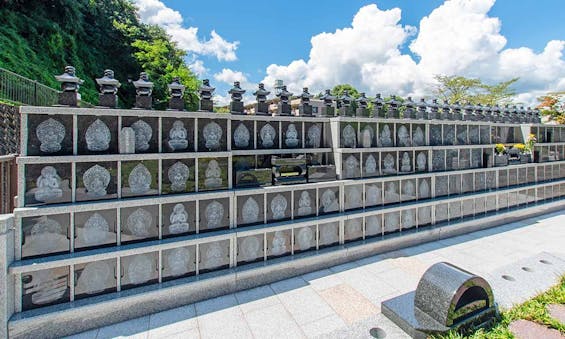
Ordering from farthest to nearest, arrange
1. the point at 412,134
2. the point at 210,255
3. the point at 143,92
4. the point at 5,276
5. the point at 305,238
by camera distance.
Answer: the point at 412,134, the point at 305,238, the point at 210,255, the point at 143,92, the point at 5,276

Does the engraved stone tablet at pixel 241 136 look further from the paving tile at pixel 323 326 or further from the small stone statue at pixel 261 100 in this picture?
the paving tile at pixel 323 326

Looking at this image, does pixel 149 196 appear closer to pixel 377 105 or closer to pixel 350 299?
pixel 350 299

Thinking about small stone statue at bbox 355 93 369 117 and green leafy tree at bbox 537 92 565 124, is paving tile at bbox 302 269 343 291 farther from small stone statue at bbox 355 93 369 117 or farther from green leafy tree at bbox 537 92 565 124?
green leafy tree at bbox 537 92 565 124

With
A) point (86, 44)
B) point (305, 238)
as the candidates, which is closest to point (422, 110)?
point (305, 238)

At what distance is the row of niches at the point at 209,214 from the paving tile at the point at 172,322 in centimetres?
105

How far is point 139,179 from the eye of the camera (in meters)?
4.11

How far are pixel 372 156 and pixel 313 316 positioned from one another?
3580 mm

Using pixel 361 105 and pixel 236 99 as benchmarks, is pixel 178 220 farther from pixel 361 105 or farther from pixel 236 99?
pixel 361 105

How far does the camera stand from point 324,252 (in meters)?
5.21

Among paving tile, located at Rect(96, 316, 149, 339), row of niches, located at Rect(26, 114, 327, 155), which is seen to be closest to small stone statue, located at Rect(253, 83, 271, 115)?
row of niches, located at Rect(26, 114, 327, 155)

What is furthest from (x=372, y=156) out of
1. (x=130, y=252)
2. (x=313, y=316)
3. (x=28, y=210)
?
(x=28, y=210)

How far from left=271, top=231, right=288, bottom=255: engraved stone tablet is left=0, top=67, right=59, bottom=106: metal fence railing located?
760 centimetres

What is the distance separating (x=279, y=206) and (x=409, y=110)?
4351 millimetres

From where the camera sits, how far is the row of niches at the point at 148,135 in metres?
3.61
